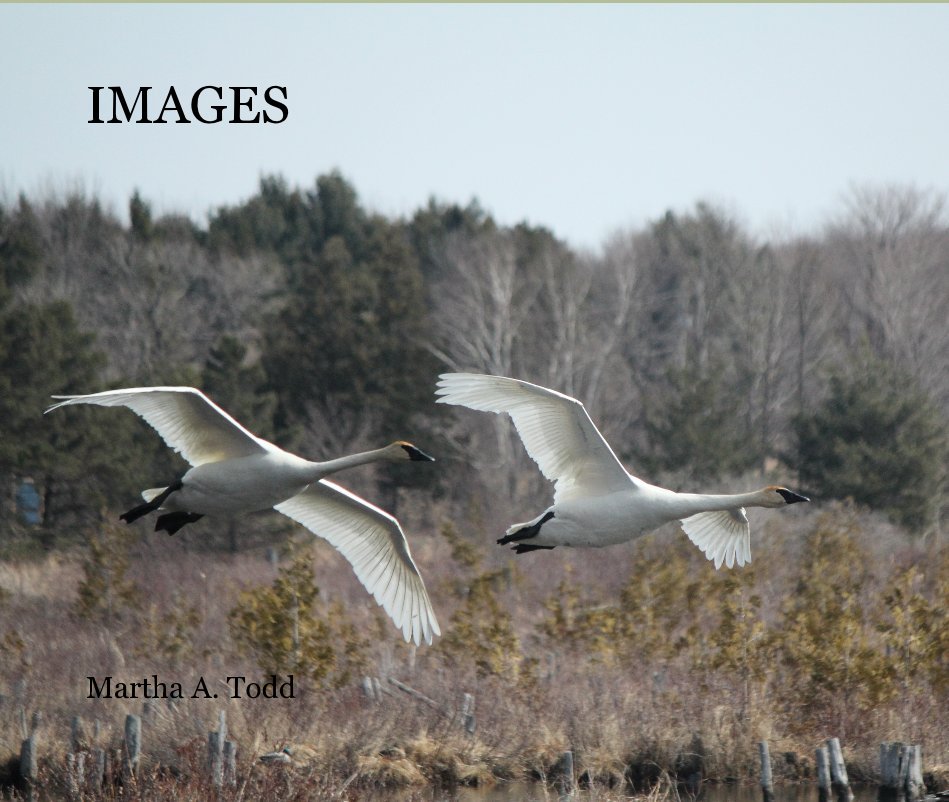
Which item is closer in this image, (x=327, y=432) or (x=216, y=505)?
(x=216, y=505)

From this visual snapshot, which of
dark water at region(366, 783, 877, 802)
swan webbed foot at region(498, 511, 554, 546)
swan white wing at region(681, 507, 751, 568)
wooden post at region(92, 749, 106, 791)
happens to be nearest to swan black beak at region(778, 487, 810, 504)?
swan white wing at region(681, 507, 751, 568)

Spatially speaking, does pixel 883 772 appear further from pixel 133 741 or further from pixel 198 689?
pixel 133 741

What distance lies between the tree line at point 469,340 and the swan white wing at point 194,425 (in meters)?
19.3

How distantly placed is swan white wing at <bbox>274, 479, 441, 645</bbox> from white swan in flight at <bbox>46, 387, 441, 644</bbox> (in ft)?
0.04

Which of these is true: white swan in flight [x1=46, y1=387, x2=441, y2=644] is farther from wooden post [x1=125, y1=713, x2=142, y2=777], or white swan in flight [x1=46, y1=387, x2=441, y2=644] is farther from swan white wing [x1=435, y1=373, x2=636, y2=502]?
wooden post [x1=125, y1=713, x2=142, y2=777]

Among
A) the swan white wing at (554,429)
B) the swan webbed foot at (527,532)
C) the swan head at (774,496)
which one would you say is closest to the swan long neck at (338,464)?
the swan white wing at (554,429)

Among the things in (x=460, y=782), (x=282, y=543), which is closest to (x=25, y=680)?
(x=460, y=782)

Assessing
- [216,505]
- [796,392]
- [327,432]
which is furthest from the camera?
[796,392]

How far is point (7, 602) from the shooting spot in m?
28.3

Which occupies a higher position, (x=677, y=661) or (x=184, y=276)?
(x=184, y=276)

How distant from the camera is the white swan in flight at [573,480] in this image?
13250 millimetres

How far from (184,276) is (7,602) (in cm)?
2658

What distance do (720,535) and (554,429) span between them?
2.94 m

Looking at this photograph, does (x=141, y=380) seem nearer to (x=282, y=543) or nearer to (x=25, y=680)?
(x=282, y=543)
